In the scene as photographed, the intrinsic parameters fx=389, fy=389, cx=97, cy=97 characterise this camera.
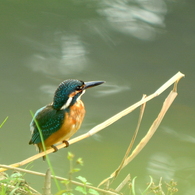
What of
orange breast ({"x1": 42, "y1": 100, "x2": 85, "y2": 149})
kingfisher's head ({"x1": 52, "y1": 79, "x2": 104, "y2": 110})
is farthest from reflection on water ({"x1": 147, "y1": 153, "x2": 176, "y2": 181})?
kingfisher's head ({"x1": 52, "y1": 79, "x2": 104, "y2": 110})

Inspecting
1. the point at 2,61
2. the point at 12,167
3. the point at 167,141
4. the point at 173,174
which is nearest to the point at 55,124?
the point at 12,167

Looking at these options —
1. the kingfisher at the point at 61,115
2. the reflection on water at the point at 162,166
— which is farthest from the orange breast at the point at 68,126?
the reflection on water at the point at 162,166

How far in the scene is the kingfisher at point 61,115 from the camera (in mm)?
1198

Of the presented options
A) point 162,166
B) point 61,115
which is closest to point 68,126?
point 61,115

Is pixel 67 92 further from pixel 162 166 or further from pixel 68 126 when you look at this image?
pixel 162 166

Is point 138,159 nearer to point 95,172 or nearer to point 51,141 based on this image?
point 95,172

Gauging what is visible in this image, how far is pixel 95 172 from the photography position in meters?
2.48

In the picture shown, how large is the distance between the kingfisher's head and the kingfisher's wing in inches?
1.1

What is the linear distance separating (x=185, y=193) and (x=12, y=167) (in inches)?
62.6

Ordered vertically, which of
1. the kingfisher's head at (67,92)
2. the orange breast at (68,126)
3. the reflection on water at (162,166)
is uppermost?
the kingfisher's head at (67,92)

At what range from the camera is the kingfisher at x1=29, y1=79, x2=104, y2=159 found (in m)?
1.20

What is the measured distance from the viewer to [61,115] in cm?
127

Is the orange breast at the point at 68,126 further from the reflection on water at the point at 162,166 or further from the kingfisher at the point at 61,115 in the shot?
the reflection on water at the point at 162,166

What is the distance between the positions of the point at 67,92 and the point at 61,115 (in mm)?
110
